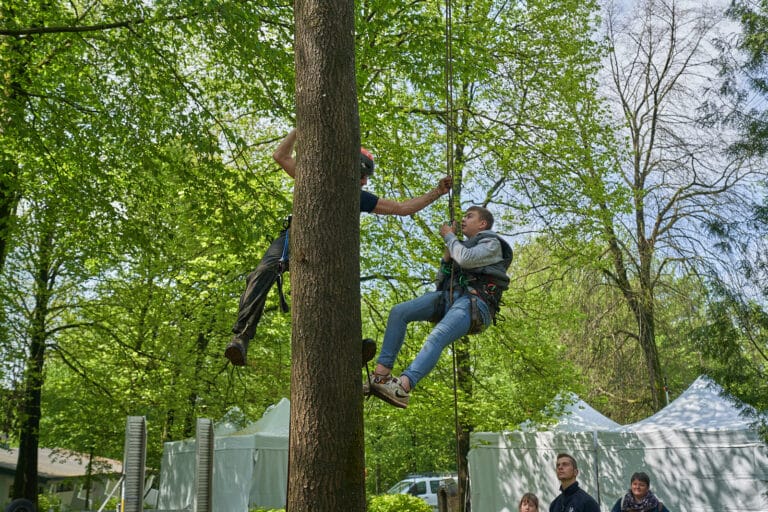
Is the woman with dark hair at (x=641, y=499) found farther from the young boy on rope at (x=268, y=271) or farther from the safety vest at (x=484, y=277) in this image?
the young boy on rope at (x=268, y=271)

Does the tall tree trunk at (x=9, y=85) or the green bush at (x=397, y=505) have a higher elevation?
the tall tree trunk at (x=9, y=85)

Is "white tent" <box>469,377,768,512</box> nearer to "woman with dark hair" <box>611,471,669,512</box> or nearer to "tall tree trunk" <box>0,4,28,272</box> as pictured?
"woman with dark hair" <box>611,471,669,512</box>

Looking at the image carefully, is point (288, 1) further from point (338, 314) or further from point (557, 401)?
point (557, 401)

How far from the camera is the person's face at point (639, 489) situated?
7.64 m

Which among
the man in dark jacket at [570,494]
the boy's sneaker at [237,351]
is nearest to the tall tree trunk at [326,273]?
the boy's sneaker at [237,351]

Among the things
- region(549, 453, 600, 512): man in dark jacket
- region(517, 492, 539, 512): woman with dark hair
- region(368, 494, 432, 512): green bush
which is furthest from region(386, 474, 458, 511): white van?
region(549, 453, 600, 512): man in dark jacket

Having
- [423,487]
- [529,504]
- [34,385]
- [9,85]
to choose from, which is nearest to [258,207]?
[9,85]

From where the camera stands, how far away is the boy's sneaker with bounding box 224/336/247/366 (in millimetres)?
4854

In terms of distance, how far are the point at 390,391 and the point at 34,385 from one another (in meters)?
18.9

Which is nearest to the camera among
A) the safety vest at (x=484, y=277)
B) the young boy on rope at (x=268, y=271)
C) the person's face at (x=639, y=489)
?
the young boy on rope at (x=268, y=271)

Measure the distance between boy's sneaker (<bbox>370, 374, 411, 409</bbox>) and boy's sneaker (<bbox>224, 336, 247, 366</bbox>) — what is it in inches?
35.2

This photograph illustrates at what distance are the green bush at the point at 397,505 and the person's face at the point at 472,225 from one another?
523 inches

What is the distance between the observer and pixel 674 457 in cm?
1355

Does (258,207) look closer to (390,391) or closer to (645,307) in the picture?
(390,391)
